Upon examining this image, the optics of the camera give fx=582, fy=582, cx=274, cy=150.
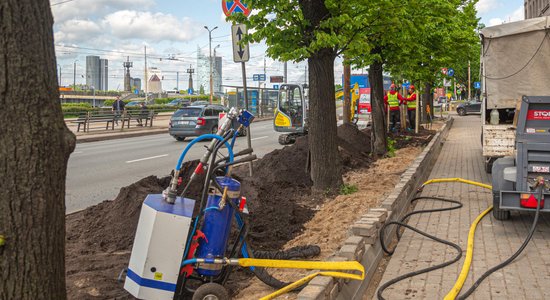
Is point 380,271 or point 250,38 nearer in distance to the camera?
point 380,271

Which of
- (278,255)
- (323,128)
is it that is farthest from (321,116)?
(278,255)

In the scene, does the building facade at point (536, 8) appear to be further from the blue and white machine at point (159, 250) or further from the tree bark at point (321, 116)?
the blue and white machine at point (159, 250)

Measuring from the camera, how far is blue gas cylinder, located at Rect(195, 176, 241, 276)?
15.1 feet

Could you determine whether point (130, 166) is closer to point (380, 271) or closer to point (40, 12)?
point (380, 271)

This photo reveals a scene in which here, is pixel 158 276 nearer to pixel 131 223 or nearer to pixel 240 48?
pixel 131 223

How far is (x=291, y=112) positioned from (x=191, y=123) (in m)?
4.48

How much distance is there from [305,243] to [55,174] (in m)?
3.92

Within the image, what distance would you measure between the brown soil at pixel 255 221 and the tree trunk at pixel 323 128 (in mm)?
440

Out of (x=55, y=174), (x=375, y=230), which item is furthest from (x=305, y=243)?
(x=55, y=174)

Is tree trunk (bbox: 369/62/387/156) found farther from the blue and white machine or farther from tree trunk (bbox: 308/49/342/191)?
the blue and white machine

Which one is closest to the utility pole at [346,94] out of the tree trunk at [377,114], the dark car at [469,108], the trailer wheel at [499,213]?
the tree trunk at [377,114]

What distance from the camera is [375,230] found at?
6.14 meters

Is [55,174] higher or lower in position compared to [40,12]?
lower

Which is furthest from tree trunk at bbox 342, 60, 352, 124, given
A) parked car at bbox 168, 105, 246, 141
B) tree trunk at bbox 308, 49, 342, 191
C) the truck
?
tree trunk at bbox 308, 49, 342, 191
